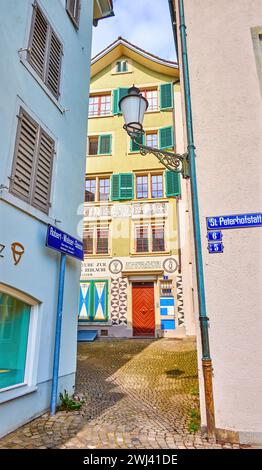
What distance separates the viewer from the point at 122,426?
158 inches

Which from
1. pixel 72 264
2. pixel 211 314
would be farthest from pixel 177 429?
pixel 72 264

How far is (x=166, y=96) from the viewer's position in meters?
16.2

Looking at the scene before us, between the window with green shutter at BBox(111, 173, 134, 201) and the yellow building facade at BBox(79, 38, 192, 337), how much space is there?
0.16ft

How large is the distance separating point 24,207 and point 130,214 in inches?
425

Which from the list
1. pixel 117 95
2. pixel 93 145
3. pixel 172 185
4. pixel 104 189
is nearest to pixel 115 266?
pixel 104 189

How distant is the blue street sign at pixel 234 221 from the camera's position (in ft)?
12.8

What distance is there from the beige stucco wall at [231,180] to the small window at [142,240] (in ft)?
33.7

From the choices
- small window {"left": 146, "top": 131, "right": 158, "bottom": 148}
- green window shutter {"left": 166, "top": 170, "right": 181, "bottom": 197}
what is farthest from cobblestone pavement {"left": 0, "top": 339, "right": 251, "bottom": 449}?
small window {"left": 146, "top": 131, "right": 158, "bottom": 148}

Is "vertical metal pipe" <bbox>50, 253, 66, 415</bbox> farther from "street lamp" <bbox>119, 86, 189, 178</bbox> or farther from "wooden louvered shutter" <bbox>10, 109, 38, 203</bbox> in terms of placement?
"street lamp" <bbox>119, 86, 189, 178</bbox>

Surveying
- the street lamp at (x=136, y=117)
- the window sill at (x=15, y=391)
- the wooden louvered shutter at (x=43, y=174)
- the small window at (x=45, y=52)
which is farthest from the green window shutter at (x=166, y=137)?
the window sill at (x=15, y=391)

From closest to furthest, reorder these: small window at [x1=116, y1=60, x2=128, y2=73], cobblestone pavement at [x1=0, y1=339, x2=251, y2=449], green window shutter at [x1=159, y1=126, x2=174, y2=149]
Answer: cobblestone pavement at [x1=0, y1=339, x2=251, y2=449] < green window shutter at [x1=159, y1=126, x2=174, y2=149] < small window at [x1=116, y1=60, x2=128, y2=73]

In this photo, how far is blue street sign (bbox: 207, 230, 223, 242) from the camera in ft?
13.1

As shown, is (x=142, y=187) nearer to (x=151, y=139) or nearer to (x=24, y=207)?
(x=151, y=139)

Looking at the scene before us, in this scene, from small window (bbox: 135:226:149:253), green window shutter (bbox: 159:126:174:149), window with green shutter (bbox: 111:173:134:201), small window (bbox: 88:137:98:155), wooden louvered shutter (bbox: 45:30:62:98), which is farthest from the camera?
small window (bbox: 88:137:98:155)
